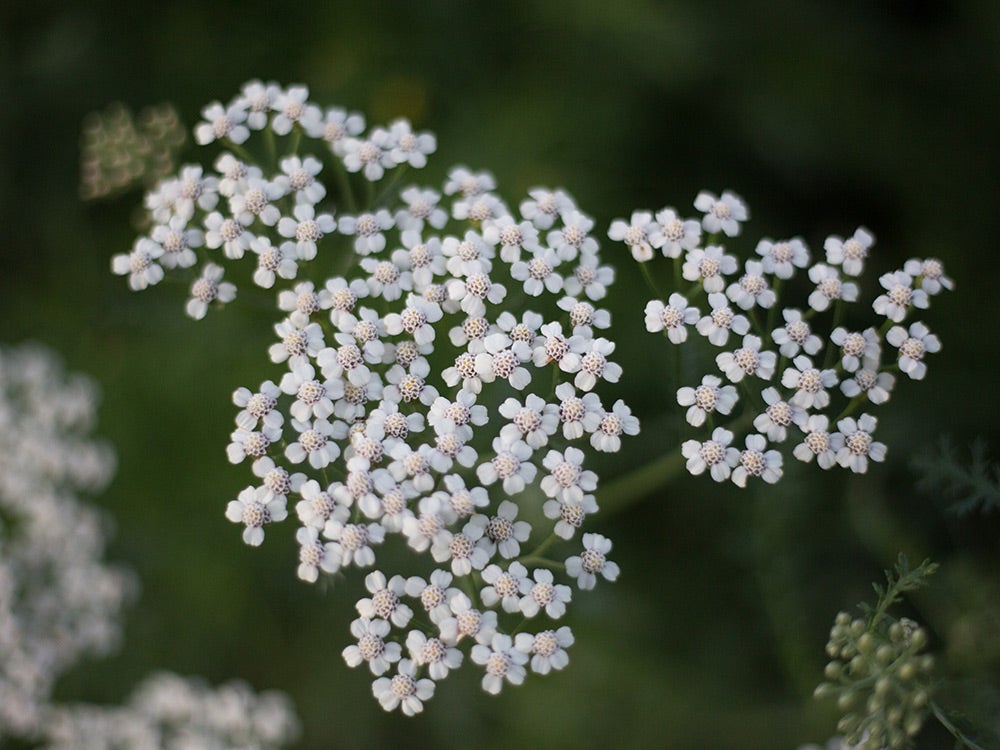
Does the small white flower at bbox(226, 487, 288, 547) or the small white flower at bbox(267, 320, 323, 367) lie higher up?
the small white flower at bbox(267, 320, 323, 367)

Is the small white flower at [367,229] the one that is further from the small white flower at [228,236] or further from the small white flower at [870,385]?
the small white flower at [870,385]

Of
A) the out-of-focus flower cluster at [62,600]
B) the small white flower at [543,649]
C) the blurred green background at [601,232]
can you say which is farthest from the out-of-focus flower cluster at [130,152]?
the small white flower at [543,649]

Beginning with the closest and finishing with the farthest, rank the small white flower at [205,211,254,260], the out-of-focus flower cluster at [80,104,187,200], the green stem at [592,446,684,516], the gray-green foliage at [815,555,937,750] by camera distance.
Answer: the gray-green foliage at [815,555,937,750] < the small white flower at [205,211,254,260] < the green stem at [592,446,684,516] < the out-of-focus flower cluster at [80,104,187,200]

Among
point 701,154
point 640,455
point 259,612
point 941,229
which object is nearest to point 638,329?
point 640,455

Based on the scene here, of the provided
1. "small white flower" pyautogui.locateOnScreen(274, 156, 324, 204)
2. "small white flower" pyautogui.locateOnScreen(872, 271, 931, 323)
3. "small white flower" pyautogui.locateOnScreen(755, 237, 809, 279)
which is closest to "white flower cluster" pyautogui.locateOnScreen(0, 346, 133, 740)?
"small white flower" pyautogui.locateOnScreen(274, 156, 324, 204)

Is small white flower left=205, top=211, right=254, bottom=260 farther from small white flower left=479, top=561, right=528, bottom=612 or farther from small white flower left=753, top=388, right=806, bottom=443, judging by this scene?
small white flower left=753, top=388, right=806, bottom=443

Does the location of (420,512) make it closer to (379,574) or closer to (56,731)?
(379,574)

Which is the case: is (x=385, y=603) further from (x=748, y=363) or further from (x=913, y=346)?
(x=913, y=346)
